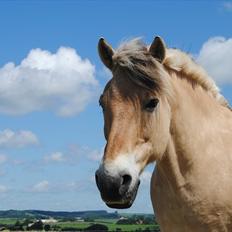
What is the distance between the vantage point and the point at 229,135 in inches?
274

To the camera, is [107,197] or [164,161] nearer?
[107,197]

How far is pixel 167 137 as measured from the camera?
638cm

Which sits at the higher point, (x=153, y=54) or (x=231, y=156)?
(x=153, y=54)

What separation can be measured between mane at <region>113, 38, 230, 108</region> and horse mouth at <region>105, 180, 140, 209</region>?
1.20 m

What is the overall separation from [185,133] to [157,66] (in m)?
0.85

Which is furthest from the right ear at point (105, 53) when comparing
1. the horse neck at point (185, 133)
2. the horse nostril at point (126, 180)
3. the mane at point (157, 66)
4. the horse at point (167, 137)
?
the horse nostril at point (126, 180)

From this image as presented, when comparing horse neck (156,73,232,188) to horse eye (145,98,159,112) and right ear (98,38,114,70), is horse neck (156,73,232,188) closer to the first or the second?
horse eye (145,98,159,112)

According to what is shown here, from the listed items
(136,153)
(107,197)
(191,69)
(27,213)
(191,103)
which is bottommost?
(107,197)

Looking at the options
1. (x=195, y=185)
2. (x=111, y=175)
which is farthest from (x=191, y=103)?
(x=111, y=175)

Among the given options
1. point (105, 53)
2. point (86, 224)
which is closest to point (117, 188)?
point (105, 53)

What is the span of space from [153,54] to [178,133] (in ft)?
3.08

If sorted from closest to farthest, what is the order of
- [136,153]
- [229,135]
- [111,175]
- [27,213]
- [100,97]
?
1. [111,175]
2. [136,153]
3. [100,97]
4. [229,135]
5. [27,213]

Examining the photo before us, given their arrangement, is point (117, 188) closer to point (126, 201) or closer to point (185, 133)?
point (126, 201)

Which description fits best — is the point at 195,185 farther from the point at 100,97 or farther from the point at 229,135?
the point at 100,97
